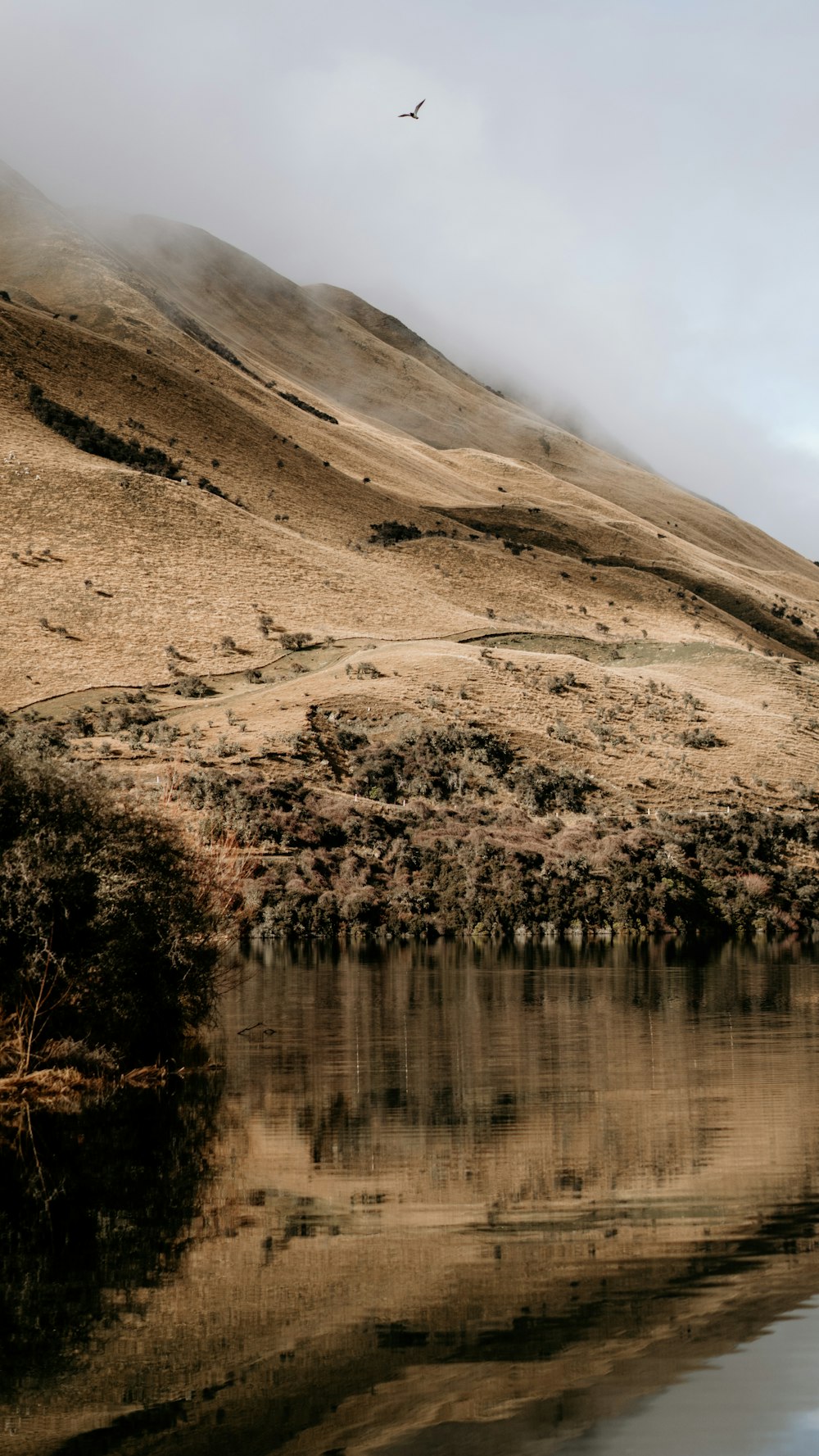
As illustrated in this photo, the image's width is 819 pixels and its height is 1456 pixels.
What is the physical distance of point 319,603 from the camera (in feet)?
270

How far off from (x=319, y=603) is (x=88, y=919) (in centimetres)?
6473

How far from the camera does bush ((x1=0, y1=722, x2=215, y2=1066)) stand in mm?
17562

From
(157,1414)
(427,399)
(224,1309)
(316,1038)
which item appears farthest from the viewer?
(427,399)

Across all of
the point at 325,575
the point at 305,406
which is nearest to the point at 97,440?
the point at 325,575

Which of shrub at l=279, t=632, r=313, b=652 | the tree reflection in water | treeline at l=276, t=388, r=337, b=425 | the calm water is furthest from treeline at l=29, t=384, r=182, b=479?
the tree reflection in water

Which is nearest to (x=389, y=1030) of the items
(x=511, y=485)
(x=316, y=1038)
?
(x=316, y=1038)

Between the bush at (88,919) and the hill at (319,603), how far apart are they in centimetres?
516

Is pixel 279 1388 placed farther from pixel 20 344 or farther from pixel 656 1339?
pixel 20 344

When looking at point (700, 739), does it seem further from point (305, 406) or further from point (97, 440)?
point (305, 406)

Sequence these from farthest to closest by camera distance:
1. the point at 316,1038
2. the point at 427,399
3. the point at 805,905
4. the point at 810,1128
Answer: the point at 427,399
the point at 805,905
the point at 316,1038
the point at 810,1128

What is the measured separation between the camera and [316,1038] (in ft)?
78.3

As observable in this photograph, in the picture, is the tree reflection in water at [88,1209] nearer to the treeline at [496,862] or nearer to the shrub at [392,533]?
the treeline at [496,862]

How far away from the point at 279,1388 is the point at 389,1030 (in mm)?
16620

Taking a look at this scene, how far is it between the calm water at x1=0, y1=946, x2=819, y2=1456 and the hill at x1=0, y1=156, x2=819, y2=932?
9.71 m
